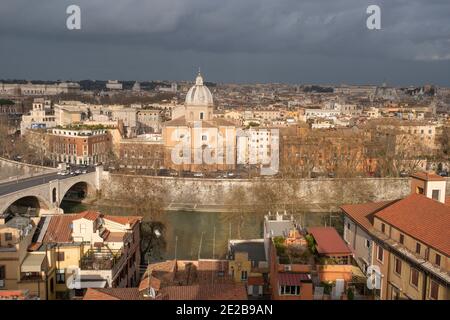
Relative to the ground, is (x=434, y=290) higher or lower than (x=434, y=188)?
lower

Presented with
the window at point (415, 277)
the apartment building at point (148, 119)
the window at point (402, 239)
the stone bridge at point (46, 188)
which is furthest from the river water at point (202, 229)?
the apartment building at point (148, 119)

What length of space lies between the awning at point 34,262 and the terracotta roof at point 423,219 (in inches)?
133

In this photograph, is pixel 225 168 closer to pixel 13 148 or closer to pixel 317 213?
pixel 317 213

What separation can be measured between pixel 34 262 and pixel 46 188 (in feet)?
24.3

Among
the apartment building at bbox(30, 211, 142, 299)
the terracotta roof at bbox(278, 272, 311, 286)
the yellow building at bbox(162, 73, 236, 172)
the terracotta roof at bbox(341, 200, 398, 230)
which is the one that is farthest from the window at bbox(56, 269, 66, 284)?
the yellow building at bbox(162, 73, 236, 172)

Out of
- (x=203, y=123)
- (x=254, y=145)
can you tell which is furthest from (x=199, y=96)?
(x=254, y=145)

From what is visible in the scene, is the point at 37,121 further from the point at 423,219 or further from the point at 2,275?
the point at 423,219

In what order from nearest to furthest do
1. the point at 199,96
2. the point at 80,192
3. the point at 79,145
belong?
the point at 80,192
the point at 79,145
the point at 199,96

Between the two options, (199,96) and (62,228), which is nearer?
(62,228)

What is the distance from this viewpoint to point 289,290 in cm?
382

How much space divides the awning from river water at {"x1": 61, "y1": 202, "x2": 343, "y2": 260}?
11.0ft

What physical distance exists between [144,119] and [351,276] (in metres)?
24.4
